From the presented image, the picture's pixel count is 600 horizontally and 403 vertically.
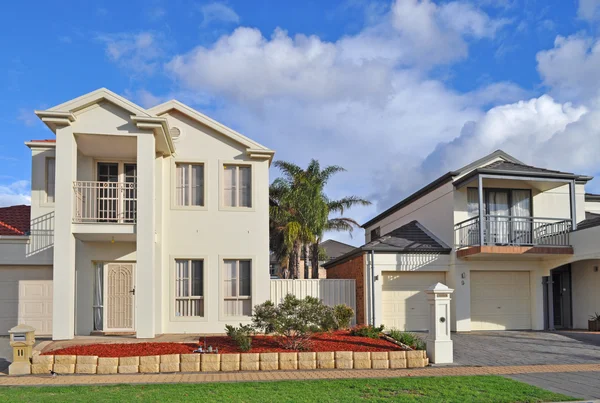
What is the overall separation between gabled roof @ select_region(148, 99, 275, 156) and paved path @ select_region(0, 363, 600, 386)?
27.0ft

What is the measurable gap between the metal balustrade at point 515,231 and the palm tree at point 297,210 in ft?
31.1

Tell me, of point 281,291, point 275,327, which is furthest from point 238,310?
point 275,327

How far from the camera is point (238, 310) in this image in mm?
18219

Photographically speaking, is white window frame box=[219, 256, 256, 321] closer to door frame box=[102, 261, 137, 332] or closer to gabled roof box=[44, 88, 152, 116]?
door frame box=[102, 261, 137, 332]

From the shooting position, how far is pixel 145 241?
622 inches

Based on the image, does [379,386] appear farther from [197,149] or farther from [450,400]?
[197,149]

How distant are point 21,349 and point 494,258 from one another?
15.4 meters

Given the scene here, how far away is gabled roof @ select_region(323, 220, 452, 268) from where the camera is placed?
67.4 ft

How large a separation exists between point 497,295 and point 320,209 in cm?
1049

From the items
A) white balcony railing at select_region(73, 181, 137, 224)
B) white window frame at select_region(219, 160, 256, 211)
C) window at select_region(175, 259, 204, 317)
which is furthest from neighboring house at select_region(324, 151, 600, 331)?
white balcony railing at select_region(73, 181, 137, 224)

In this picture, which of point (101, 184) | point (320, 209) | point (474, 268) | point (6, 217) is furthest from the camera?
point (320, 209)

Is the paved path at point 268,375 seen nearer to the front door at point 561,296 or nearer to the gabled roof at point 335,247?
the front door at point 561,296

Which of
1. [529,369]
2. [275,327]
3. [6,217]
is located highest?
[6,217]

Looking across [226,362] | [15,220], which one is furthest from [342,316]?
[15,220]
